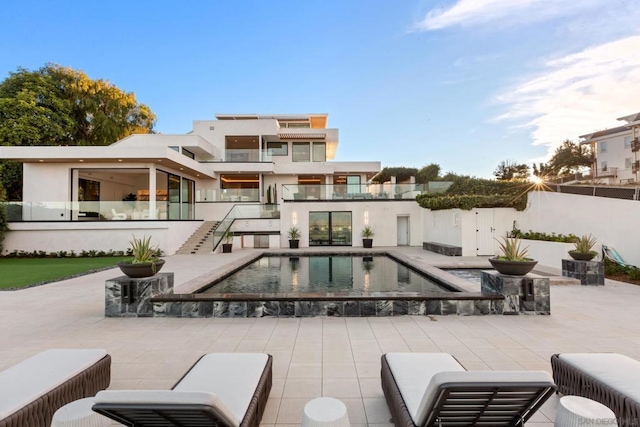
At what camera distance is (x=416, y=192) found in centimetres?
1870

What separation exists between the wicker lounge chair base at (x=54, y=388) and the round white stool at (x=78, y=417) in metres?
0.39

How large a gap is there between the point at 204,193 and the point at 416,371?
792 inches

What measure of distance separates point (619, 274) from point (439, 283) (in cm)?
566

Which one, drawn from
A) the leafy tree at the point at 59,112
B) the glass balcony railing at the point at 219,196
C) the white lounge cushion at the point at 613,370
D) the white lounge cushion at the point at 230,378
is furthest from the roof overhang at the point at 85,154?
the white lounge cushion at the point at 613,370

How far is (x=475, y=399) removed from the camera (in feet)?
6.07

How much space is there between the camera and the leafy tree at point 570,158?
38688 millimetres

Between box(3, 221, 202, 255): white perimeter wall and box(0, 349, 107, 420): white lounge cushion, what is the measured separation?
13.3 metres

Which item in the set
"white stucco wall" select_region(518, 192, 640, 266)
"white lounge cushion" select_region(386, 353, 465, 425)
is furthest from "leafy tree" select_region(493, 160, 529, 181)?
"white lounge cushion" select_region(386, 353, 465, 425)

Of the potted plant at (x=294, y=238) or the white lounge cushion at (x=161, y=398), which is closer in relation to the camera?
the white lounge cushion at (x=161, y=398)

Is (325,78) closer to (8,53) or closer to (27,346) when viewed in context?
(27,346)

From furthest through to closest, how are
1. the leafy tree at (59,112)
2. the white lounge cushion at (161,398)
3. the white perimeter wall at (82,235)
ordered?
the leafy tree at (59,112) → the white perimeter wall at (82,235) → the white lounge cushion at (161,398)

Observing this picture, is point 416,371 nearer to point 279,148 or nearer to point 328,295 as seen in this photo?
point 328,295

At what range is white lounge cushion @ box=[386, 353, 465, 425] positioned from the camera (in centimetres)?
220

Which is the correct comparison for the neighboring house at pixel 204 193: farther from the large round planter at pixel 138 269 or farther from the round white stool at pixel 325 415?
the round white stool at pixel 325 415
